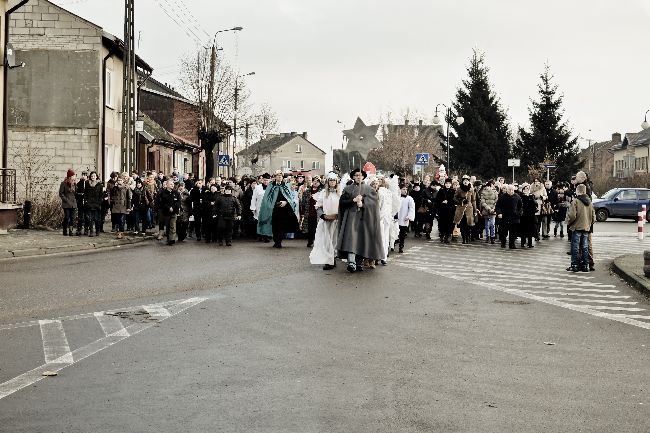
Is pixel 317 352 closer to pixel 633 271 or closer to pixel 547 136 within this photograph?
pixel 633 271

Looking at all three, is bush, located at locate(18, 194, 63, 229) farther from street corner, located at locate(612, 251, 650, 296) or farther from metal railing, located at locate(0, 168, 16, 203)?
street corner, located at locate(612, 251, 650, 296)

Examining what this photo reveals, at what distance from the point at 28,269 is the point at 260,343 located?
8.90 metres

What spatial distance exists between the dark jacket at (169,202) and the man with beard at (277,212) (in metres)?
2.38

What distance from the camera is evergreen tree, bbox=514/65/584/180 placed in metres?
63.7

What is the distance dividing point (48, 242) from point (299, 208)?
7.27 m

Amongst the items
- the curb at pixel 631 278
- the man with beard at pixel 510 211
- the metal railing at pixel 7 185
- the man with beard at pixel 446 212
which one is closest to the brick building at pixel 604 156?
the man with beard at pixel 446 212

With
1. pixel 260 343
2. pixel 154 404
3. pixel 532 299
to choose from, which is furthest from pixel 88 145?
pixel 154 404

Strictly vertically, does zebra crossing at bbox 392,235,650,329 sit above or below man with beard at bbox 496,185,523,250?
below

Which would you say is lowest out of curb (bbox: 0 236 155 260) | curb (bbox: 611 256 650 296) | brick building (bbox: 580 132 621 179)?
curb (bbox: 611 256 650 296)

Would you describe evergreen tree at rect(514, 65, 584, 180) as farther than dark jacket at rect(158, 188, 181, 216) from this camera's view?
Yes

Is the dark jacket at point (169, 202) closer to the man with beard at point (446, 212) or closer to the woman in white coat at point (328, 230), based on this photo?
the woman in white coat at point (328, 230)

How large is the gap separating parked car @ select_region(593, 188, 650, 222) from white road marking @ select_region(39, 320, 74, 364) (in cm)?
3743

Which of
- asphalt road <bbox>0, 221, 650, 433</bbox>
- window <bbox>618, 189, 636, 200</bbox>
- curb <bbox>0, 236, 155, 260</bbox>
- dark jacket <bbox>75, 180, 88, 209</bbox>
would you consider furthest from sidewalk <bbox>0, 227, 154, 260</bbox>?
window <bbox>618, 189, 636, 200</bbox>

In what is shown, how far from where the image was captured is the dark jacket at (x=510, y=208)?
24.8m
